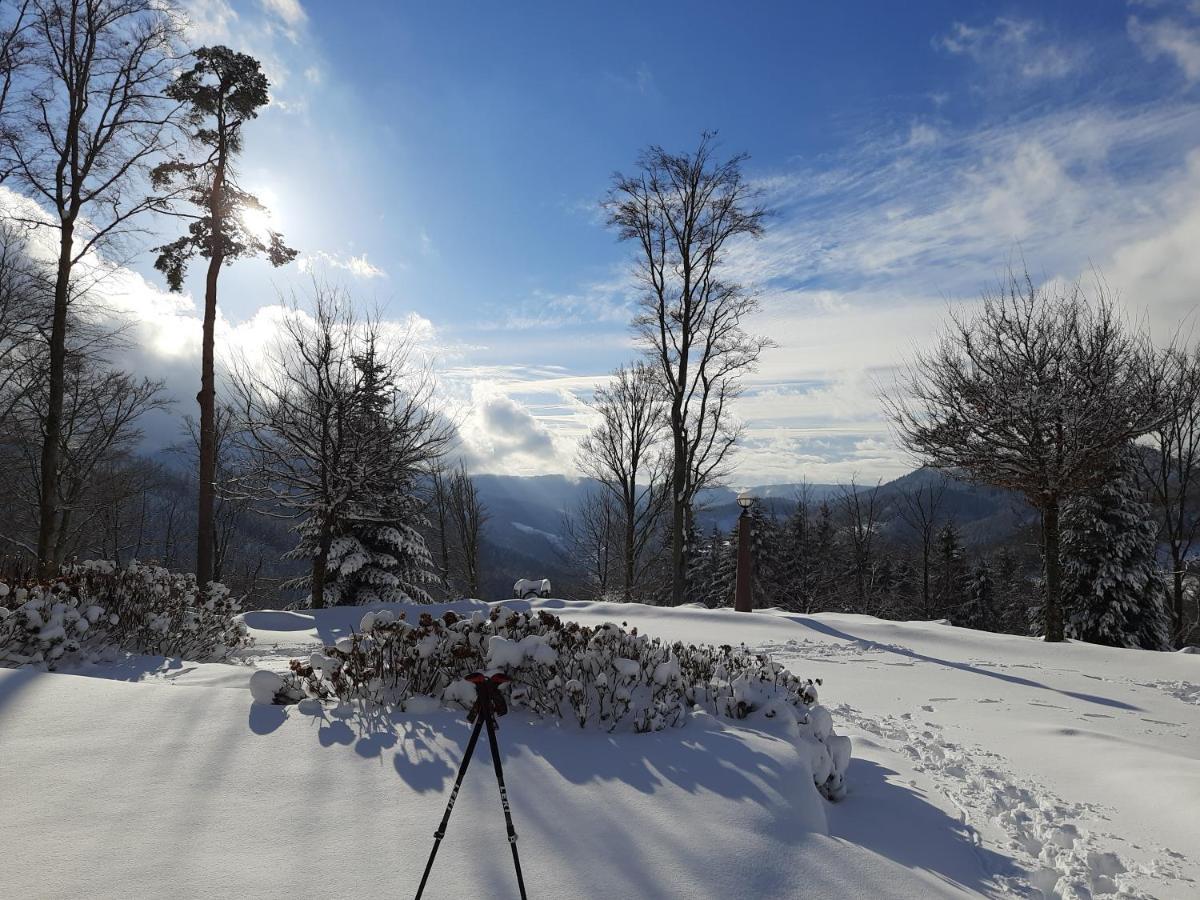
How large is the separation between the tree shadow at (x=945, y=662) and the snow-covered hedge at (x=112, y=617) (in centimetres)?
841

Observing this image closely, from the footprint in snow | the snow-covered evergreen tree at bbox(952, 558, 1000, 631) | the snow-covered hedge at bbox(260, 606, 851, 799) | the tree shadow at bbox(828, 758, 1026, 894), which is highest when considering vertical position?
the snow-covered hedge at bbox(260, 606, 851, 799)

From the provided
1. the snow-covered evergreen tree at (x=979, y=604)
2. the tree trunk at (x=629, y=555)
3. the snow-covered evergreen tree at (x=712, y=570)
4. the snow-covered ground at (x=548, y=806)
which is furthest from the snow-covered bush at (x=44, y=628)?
the snow-covered evergreen tree at (x=979, y=604)

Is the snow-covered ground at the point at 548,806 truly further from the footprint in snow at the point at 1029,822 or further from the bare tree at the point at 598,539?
the bare tree at the point at 598,539

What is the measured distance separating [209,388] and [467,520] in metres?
13.8

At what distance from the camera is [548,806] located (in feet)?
9.30

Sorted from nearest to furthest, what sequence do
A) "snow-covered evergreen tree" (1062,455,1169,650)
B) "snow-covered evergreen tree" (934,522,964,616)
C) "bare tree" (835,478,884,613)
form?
"snow-covered evergreen tree" (1062,455,1169,650), "bare tree" (835,478,884,613), "snow-covered evergreen tree" (934,522,964,616)

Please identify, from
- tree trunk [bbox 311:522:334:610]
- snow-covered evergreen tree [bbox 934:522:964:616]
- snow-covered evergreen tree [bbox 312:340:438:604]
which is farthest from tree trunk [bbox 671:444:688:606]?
snow-covered evergreen tree [bbox 934:522:964:616]

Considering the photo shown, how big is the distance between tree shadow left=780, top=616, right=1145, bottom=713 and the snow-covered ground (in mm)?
1208

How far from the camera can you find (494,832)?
8.49 feet

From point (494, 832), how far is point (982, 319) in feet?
39.0

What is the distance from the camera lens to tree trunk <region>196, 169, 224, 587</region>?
12070 millimetres

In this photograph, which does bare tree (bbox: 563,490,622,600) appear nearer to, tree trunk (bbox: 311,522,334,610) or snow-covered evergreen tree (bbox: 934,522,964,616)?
tree trunk (bbox: 311,522,334,610)

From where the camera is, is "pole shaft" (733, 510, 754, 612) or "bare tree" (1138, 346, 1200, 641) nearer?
"pole shaft" (733, 510, 754, 612)

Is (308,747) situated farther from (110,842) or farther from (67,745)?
(67,745)
